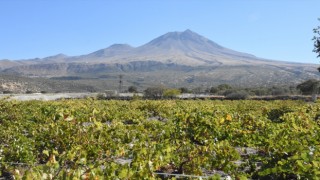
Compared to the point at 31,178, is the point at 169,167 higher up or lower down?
lower down

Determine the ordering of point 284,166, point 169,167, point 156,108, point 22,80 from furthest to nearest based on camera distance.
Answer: point 22,80 → point 156,108 → point 169,167 → point 284,166

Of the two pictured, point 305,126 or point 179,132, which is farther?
point 305,126

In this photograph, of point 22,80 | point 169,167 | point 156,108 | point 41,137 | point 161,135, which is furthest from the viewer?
point 22,80

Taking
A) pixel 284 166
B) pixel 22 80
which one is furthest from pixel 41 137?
pixel 22 80

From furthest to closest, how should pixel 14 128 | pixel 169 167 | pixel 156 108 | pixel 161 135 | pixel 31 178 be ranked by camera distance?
1. pixel 156 108
2. pixel 14 128
3. pixel 161 135
4. pixel 169 167
5. pixel 31 178

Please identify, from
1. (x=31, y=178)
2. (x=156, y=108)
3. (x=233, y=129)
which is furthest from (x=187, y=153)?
(x=156, y=108)

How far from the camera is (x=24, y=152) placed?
788 cm

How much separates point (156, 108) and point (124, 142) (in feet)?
42.3

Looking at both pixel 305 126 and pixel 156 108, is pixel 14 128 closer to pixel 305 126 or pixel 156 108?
pixel 305 126

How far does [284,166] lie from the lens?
5.73 meters

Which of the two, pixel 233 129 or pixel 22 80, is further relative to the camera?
pixel 22 80

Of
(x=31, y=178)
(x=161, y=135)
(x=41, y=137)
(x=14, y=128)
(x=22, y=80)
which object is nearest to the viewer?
(x=31, y=178)

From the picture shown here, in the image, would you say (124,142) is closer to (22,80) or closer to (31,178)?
(31,178)

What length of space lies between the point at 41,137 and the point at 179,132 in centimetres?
317
